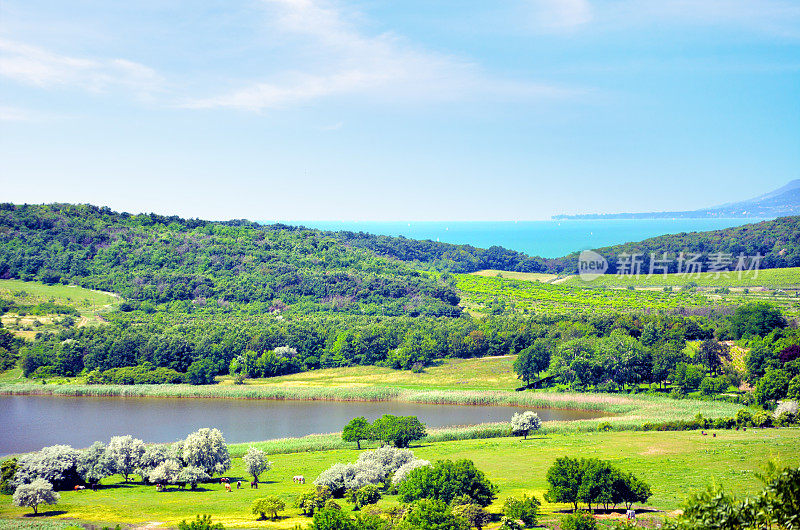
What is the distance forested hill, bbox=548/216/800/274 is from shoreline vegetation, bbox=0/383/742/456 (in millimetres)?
109840

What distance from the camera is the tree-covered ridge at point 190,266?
424ft

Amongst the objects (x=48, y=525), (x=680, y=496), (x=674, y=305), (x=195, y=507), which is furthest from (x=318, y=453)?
(x=674, y=305)

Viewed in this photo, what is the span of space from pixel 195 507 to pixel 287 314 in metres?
85.0

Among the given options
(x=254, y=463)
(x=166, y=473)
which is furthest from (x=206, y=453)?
(x=254, y=463)

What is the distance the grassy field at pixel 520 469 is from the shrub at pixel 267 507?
489mm

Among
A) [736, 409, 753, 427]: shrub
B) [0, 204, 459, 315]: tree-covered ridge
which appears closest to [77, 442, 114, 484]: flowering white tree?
[736, 409, 753, 427]: shrub

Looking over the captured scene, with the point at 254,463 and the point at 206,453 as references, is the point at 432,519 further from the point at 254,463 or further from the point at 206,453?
the point at 206,453

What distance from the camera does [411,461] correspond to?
4166 centimetres

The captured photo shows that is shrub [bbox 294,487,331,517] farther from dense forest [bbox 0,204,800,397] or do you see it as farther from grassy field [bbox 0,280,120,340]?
grassy field [bbox 0,280,120,340]

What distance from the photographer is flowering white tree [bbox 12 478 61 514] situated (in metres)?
36.1

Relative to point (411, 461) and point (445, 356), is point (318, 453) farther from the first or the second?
point (445, 356)

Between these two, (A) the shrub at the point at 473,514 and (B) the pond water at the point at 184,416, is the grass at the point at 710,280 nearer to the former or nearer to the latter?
(B) the pond water at the point at 184,416

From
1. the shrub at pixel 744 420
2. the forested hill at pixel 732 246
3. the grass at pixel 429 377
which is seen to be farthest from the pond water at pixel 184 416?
the forested hill at pixel 732 246

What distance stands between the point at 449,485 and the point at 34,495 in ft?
74.7
